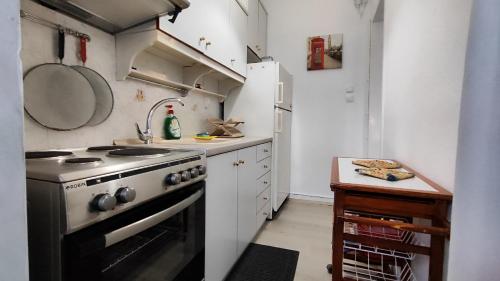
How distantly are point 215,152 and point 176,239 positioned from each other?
0.47m

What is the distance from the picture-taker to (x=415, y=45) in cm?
140

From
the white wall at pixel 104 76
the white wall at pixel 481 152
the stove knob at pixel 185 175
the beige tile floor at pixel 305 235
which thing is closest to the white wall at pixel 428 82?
the white wall at pixel 481 152

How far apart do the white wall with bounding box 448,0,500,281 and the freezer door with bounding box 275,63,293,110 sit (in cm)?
198

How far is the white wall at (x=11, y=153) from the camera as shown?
0.35 m

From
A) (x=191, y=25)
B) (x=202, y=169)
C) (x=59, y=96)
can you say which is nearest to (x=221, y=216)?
(x=202, y=169)

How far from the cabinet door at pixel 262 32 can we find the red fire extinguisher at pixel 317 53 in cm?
66

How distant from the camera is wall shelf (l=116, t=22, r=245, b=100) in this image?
1.30 m

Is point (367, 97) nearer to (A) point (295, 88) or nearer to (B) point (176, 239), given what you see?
(A) point (295, 88)

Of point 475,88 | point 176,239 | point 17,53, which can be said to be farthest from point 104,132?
point 475,88

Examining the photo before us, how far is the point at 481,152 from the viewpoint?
50 centimetres

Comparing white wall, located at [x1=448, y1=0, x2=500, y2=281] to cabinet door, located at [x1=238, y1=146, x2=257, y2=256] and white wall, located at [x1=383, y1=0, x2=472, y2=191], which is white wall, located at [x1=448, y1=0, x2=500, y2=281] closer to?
white wall, located at [x1=383, y1=0, x2=472, y2=191]

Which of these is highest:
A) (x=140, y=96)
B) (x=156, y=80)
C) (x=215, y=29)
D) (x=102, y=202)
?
(x=215, y=29)

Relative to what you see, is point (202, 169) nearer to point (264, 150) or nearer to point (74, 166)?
point (74, 166)

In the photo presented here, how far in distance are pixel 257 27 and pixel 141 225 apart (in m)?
2.78
